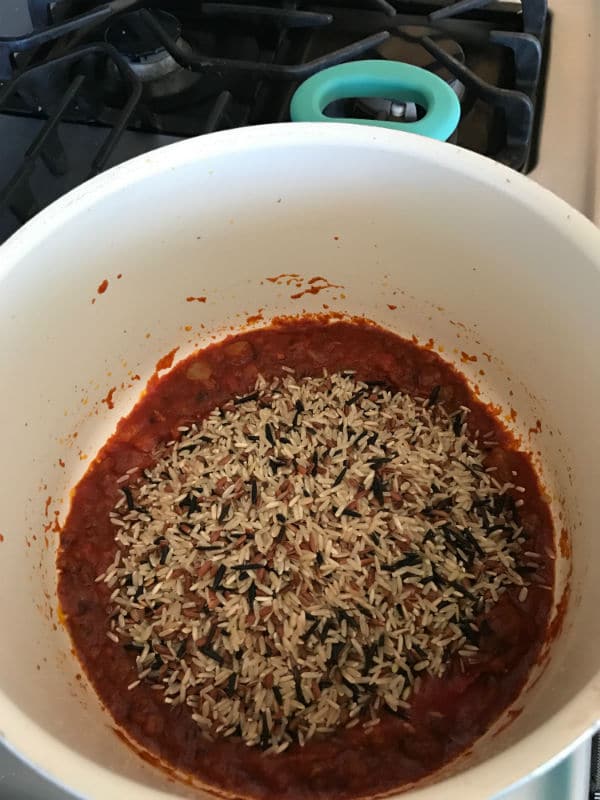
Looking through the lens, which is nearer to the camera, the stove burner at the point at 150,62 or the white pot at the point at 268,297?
the white pot at the point at 268,297

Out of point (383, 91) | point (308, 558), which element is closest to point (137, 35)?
point (383, 91)

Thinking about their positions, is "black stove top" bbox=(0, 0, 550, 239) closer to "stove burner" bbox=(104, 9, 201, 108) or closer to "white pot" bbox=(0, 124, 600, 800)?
"stove burner" bbox=(104, 9, 201, 108)

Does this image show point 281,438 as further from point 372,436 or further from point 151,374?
point 151,374

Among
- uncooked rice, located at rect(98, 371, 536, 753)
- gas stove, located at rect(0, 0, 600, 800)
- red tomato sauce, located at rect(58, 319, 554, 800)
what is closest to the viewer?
red tomato sauce, located at rect(58, 319, 554, 800)

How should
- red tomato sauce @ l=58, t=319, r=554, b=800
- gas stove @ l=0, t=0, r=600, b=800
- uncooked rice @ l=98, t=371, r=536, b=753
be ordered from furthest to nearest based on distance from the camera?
gas stove @ l=0, t=0, r=600, b=800, uncooked rice @ l=98, t=371, r=536, b=753, red tomato sauce @ l=58, t=319, r=554, b=800

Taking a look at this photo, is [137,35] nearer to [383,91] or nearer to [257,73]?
[257,73]

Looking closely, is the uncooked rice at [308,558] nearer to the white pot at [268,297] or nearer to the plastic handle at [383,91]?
the white pot at [268,297]

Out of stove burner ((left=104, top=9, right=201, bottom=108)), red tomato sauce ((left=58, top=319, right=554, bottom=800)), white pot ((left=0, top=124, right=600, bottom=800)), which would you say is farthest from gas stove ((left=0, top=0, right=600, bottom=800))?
red tomato sauce ((left=58, top=319, right=554, bottom=800))

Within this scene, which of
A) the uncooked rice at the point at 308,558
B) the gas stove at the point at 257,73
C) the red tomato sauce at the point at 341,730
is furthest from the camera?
the gas stove at the point at 257,73

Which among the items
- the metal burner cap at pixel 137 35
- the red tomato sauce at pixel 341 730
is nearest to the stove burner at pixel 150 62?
the metal burner cap at pixel 137 35

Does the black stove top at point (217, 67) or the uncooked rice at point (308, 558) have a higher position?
the black stove top at point (217, 67)
